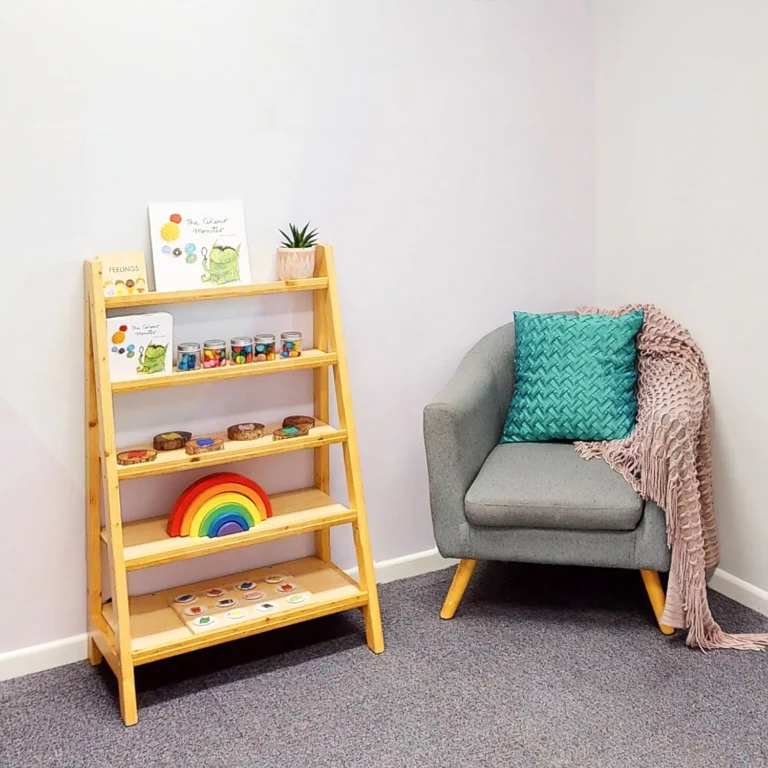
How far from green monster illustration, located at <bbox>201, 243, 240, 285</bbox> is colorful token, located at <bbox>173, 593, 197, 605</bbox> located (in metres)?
0.84

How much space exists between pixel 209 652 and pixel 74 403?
75cm

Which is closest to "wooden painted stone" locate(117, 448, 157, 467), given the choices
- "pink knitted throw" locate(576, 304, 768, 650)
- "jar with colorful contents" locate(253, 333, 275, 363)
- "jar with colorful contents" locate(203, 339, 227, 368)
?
"jar with colorful contents" locate(203, 339, 227, 368)

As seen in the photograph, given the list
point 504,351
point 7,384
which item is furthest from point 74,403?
point 504,351

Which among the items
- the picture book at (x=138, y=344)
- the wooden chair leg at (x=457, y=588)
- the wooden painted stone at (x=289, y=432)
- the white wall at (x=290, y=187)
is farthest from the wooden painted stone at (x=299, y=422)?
the wooden chair leg at (x=457, y=588)

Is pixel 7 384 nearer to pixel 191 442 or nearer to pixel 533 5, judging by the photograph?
pixel 191 442

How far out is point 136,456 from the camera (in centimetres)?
237

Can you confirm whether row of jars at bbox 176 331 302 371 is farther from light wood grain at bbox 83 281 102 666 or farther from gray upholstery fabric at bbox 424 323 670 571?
gray upholstery fabric at bbox 424 323 670 571

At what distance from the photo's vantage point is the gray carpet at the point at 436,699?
209cm

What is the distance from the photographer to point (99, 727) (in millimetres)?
2232

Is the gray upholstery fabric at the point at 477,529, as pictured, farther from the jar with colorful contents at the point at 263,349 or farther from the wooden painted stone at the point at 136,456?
the wooden painted stone at the point at 136,456

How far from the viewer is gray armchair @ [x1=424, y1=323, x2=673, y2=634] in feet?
8.02

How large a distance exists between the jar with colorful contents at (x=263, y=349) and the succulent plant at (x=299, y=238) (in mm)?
266

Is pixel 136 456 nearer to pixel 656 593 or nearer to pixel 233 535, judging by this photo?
pixel 233 535

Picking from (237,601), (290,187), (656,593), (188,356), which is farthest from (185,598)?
(656,593)
